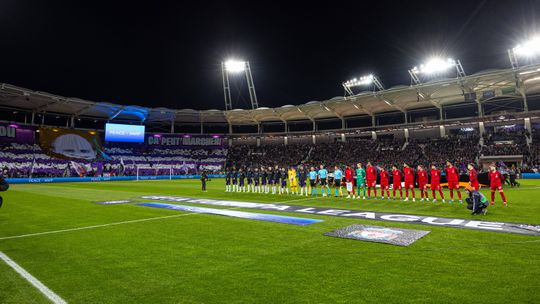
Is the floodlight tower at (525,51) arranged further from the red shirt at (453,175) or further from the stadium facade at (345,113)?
the red shirt at (453,175)

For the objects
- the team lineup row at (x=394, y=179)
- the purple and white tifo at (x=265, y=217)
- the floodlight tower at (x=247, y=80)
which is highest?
the floodlight tower at (x=247, y=80)

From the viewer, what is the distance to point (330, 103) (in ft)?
165

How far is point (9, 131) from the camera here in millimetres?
49031

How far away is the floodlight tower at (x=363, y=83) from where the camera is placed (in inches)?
1965

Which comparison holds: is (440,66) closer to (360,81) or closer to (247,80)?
(360,81)

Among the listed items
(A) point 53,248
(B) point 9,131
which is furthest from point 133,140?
(A) point 53,248

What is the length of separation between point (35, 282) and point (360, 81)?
53333 millimetres

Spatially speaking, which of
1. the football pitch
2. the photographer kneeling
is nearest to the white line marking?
the football pitch

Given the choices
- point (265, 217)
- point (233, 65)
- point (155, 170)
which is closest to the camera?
point (265, 217)

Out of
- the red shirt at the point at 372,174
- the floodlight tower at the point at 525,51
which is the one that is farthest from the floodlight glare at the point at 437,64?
the red shirt at the point at 372,174

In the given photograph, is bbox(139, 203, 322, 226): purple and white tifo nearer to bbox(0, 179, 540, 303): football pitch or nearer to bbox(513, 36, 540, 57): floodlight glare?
bbox(0, 179, 540, 303): football pitch

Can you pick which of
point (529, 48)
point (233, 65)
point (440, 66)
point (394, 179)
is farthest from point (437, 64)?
point (394, 179)

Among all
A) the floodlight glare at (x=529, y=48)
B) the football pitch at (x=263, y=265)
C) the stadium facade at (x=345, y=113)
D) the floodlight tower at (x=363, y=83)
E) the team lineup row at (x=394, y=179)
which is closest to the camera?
the football pitch at (x=263, y=265)

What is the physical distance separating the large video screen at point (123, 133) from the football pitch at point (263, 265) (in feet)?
170
